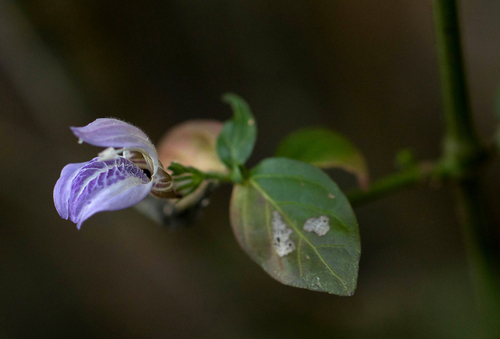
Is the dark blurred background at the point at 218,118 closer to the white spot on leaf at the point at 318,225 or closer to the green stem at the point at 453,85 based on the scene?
the green stem at the point at 453,85

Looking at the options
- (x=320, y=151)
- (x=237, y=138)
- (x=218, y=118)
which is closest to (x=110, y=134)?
(x=237, y=138)

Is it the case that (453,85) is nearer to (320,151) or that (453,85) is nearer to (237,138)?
(320,151)

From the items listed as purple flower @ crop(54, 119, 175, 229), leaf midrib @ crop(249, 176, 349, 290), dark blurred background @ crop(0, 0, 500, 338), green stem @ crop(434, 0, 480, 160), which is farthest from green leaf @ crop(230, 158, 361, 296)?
dark blurred background @ crop(0, 0, 500, 338)

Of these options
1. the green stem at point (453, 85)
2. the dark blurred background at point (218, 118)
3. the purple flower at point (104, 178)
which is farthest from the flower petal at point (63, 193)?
the dark blurred background at point (218, 118)

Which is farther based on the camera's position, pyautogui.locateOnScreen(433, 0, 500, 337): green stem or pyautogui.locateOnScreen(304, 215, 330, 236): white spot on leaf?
pyautogui.locateOnScreen(433, 0, 500, 337): green stem

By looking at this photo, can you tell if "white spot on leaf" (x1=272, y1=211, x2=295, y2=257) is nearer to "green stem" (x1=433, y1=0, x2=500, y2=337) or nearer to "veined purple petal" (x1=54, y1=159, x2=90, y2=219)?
"veined purple petal" (x1=54, y1=159, x2=90, y2=219)
